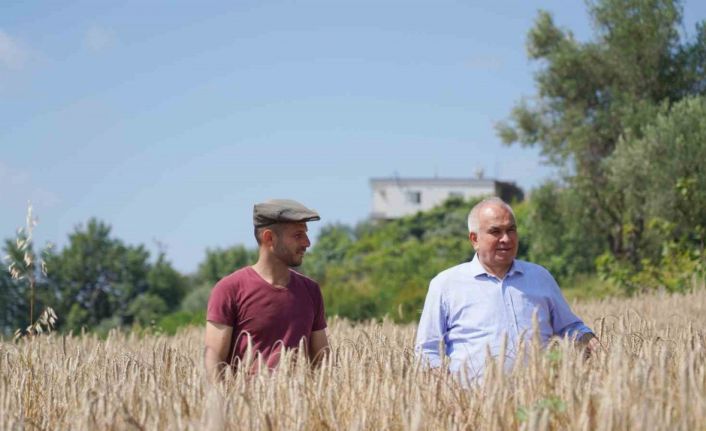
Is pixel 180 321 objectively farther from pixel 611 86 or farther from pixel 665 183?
pixel 611 86

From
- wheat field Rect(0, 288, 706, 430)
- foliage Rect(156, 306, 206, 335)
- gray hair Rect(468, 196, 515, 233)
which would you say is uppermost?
gray hair Rect(468, 196, 515, 233)

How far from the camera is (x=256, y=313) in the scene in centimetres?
516

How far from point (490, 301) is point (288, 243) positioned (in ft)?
4.11

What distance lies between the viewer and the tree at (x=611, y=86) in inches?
1117

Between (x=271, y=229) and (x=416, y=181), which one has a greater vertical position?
(x=416, y=181)

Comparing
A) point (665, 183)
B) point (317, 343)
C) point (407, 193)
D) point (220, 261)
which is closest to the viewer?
point (317, 343)

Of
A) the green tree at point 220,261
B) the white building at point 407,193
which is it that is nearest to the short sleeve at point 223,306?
the green tree at point 220,261

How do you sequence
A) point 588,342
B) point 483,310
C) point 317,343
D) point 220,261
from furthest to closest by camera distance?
point 220,261 < point 317,343 < point 483,310 < point 588,342

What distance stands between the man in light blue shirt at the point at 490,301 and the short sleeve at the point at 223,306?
1.11 metres

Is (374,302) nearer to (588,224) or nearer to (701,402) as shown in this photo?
(588,224)

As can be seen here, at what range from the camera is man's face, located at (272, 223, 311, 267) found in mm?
5227

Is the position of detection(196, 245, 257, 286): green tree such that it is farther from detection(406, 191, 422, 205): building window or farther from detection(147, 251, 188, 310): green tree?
detection(406, 191, 422, 205): building window

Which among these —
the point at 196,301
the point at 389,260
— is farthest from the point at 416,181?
the point at 196,301

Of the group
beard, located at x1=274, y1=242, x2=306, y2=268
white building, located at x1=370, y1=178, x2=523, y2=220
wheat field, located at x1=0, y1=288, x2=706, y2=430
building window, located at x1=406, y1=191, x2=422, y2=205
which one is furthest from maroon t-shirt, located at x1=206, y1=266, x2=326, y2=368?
building window, located at x1=406, y1=191, x2=422, y2=205
